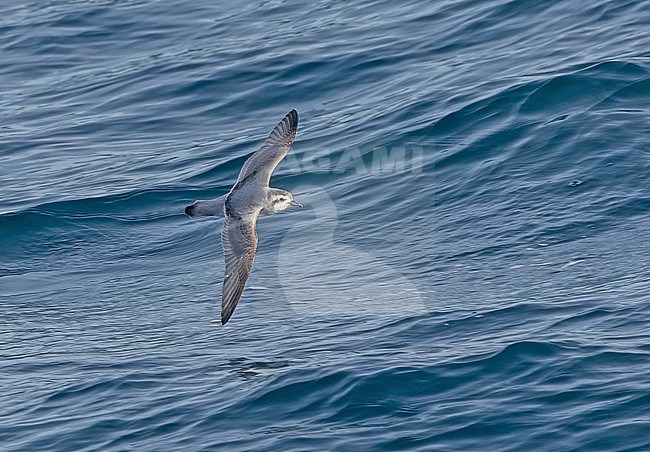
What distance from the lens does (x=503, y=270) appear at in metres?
10.5

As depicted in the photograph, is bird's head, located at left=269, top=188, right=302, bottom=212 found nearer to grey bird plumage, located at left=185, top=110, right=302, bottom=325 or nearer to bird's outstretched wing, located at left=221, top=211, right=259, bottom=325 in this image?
grey bird plumage, located at left=185, top=110, right=302, bottom=325

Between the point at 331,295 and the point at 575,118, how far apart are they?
13.6 feet

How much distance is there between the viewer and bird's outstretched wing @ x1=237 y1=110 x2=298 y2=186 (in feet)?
35.0

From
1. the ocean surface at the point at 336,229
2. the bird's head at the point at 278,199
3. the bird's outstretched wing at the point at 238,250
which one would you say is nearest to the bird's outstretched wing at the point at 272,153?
the bird's head at the point at 278,199

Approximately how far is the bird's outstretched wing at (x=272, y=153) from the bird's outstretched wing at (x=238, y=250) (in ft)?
1.88

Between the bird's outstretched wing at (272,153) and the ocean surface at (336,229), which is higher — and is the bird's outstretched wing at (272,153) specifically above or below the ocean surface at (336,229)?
above

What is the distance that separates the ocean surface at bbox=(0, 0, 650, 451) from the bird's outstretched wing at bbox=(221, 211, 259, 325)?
437mm

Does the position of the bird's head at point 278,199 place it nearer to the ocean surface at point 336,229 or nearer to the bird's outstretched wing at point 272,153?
the bird's outstretched wing at point 272,153

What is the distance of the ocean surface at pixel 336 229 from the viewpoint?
27.1ft

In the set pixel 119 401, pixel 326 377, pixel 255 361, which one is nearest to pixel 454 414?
pixel 326 377

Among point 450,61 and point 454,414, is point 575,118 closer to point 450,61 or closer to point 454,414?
point 450,61

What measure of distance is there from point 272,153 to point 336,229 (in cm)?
166

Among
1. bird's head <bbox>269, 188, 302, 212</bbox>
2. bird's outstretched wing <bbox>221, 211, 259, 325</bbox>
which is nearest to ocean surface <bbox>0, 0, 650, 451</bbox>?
bird's outstretched wing <bbox>221, 211, 259, 325</bbox>

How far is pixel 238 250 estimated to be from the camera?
33.0ft
